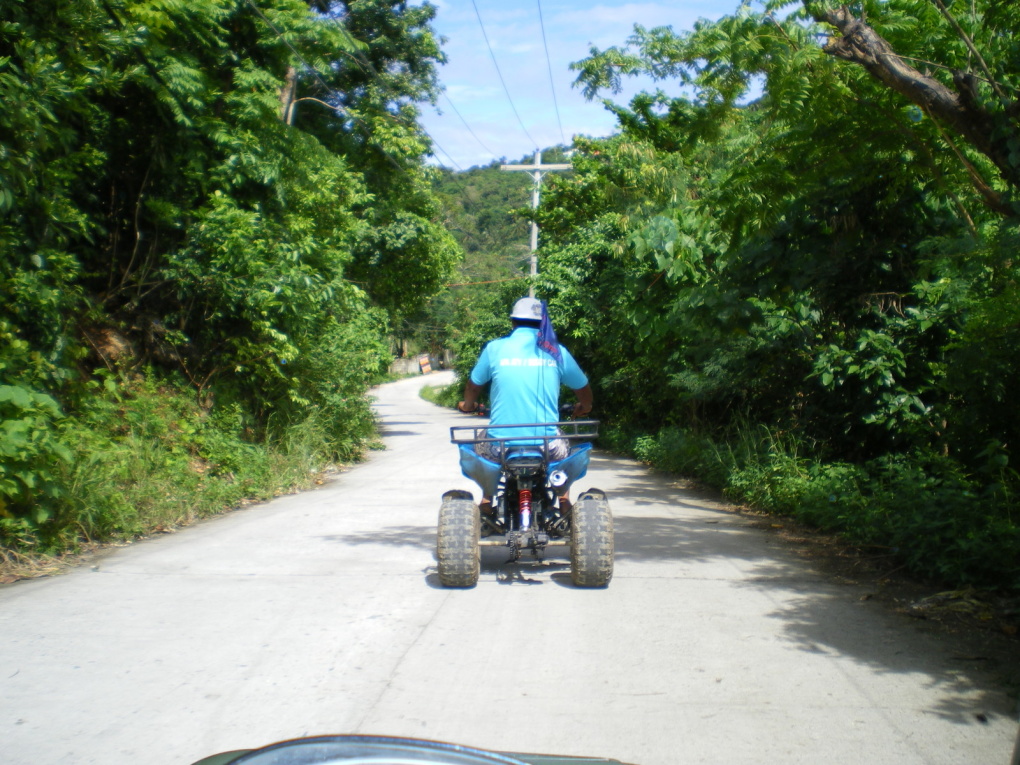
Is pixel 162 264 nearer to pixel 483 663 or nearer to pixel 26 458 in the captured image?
pixel 26 458

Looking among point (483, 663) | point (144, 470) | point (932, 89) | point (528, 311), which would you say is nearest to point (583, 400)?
point (528, 311)

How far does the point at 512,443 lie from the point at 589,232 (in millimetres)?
17007

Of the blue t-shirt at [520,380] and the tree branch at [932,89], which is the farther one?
the blue t-shirt at [520,380]

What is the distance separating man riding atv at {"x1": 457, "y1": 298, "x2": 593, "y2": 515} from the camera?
22.2ft

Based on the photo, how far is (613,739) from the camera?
3.97 metres

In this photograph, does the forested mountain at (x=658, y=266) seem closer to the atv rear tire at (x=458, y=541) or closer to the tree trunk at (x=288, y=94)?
the tree trunk at (x=288, y=94)

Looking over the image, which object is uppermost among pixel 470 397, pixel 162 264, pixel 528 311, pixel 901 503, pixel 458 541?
pixel 162 264

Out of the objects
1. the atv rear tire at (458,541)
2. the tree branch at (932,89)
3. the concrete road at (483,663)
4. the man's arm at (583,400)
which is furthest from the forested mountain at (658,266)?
the atv rear tire at (458,541)

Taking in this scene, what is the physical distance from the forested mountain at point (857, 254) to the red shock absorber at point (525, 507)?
2.93 m

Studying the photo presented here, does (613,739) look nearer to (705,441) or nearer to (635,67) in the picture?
(635,67)

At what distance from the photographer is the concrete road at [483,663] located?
13.1ft

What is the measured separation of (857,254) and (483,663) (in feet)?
22.5

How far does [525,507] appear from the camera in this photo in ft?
21.6

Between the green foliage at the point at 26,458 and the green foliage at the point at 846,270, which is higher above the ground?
the green foliage at the point at 846,270
